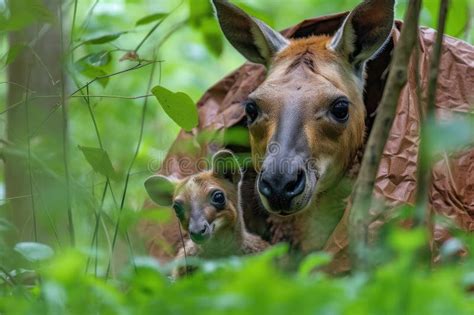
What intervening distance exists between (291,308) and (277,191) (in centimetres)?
222

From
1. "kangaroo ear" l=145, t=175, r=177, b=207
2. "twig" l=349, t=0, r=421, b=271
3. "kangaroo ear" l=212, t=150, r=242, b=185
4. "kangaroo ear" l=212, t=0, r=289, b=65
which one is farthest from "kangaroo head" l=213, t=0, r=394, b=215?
"twig" l=349, t=0, r=421, b=271

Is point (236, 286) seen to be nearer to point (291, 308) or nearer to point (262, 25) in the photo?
point (291, 308)

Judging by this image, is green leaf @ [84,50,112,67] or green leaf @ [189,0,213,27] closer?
green leaf @ [84,50,112,67]

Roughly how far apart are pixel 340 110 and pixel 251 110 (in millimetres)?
477

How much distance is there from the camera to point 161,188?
17.2ft

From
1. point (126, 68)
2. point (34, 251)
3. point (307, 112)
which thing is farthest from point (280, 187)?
point (126, 68)

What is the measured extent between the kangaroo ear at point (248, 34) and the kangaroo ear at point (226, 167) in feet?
2.10

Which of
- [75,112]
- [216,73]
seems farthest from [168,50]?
[75,112]

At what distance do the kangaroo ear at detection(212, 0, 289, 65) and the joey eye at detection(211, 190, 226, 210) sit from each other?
87 centimetres

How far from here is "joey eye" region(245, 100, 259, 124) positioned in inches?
191

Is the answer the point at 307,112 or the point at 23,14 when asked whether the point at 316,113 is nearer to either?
the point at 307,112

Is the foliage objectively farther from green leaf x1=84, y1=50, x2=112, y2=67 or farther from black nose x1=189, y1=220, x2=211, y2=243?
black nose x1=189, y1=220, x2=211, y2=243

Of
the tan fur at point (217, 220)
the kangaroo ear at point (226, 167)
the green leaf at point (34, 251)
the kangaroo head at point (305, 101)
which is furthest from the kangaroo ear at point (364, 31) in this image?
the green leaf at point (34, 251)

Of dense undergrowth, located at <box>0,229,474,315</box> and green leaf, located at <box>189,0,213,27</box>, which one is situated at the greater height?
green leaf, located at <box>189,0,213,27</box>
